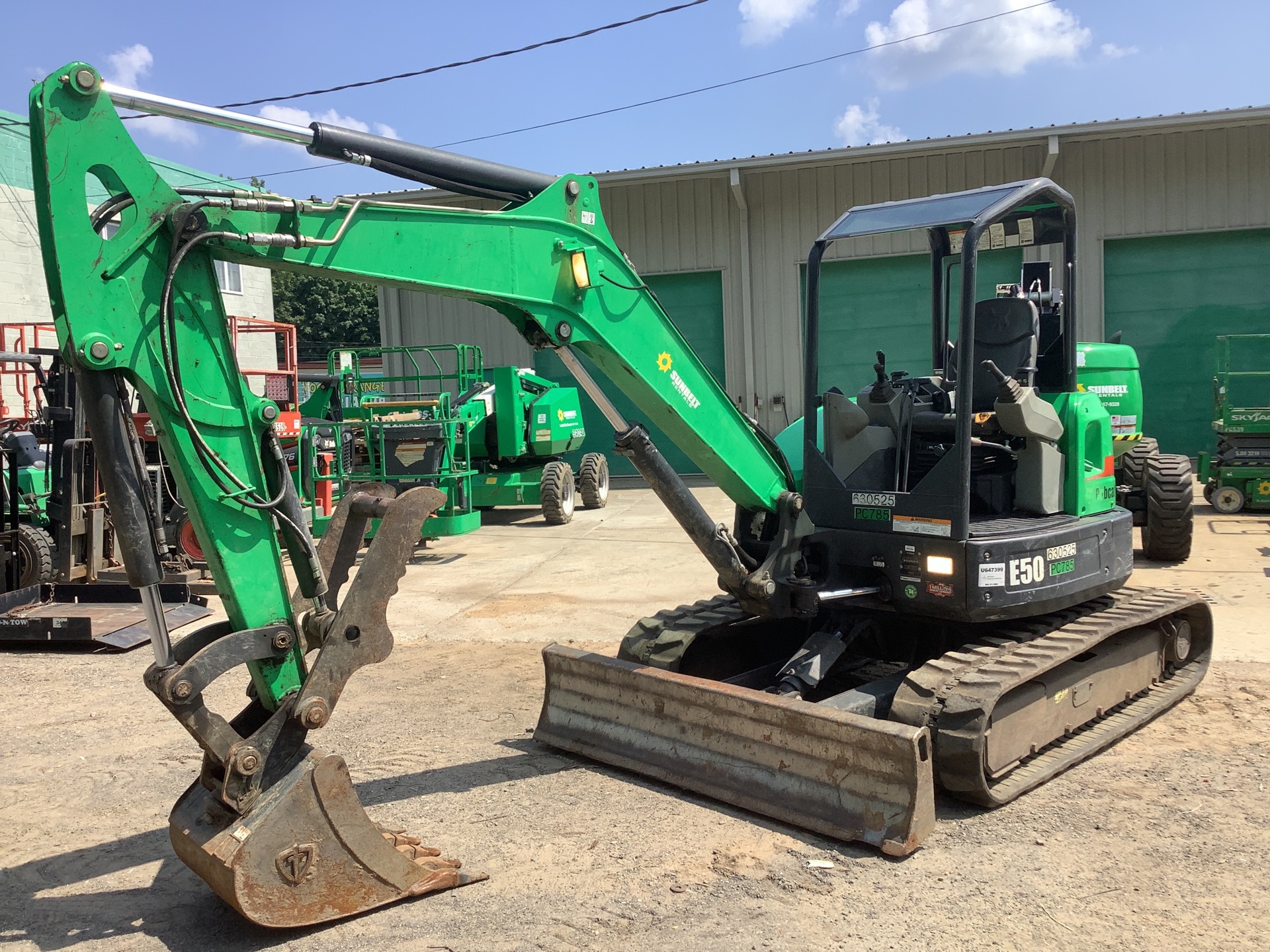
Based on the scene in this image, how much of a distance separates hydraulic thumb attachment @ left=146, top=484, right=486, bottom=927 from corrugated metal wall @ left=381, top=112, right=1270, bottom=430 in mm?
15407

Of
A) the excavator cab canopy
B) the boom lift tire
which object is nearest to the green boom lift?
the excavator cab canopy

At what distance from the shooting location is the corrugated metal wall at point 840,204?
56.1ft

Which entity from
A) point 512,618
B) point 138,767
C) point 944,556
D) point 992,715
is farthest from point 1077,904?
point 512,618

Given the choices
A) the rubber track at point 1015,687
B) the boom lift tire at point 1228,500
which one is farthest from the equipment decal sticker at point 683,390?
the boom lift tire at point 1228,500

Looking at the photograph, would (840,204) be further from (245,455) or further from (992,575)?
(245,455)

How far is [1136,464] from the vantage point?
1065 cm

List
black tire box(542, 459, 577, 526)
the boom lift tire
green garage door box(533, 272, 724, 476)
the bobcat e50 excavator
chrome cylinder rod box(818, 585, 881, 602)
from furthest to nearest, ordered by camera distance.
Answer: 1. green garage door box(533, 272, 724, 476)
2. black tire box(542, 459, 577, 526)
3. the boom lift tire
4. chrome cylinder rod box(818, 585, 881, 602)
5. the bobcat e50 excavator

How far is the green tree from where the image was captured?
5581cm

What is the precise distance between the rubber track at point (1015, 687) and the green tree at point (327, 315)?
52932mm

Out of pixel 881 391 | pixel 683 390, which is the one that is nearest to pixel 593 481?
pixel 881 391

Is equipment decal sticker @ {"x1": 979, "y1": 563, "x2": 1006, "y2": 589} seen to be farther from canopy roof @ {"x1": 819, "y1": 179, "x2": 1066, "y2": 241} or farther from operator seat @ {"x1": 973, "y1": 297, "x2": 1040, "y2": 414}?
canopy roof @ {"x1": 819, "y1": 179, "x2": 1066, "y2": 241}

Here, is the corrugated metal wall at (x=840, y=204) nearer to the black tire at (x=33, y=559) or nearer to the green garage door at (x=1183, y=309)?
the green garage door at (x=1183, y=309)

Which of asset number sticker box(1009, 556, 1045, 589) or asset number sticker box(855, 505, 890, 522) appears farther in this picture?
asset number sticker box(855, 505, 890, 522)

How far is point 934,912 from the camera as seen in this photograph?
12.5 ft
